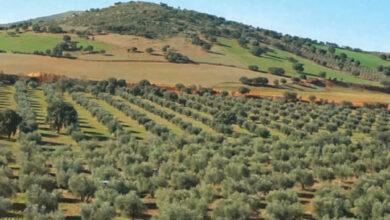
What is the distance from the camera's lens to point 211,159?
57469 mm

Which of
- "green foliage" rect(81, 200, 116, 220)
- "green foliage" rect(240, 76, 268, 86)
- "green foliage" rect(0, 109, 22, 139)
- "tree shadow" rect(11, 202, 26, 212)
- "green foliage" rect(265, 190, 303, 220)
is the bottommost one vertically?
"tree shadow" rect(11, 202, 26, 212)

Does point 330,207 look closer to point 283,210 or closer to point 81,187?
point 283,210

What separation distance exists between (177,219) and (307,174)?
24059 millimetres

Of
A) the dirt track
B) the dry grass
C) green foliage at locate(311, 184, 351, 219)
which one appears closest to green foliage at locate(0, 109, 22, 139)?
green foliage at locate(311, 184, 351, 219)

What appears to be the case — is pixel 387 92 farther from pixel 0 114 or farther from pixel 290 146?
pixel 0 114

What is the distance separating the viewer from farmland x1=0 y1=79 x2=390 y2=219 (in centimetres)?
3903

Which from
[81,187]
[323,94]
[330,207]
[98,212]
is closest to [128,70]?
[323,94]

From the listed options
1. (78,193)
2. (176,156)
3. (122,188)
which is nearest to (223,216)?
(122,188)

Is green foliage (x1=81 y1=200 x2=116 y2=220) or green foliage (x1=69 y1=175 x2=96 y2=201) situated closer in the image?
green foliage (x1=81 y1=200 x2=116 y2=220)

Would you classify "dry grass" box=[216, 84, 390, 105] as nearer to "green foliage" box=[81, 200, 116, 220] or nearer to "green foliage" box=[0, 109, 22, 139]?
"green foliage" box=[0, 109, 22, 139]

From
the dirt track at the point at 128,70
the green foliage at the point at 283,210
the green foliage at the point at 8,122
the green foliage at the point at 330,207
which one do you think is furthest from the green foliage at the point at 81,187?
the dirt track at the point at 128,70

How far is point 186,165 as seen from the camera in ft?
184

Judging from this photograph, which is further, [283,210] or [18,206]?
[18,206]

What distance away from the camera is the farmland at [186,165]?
3903 centimetres
